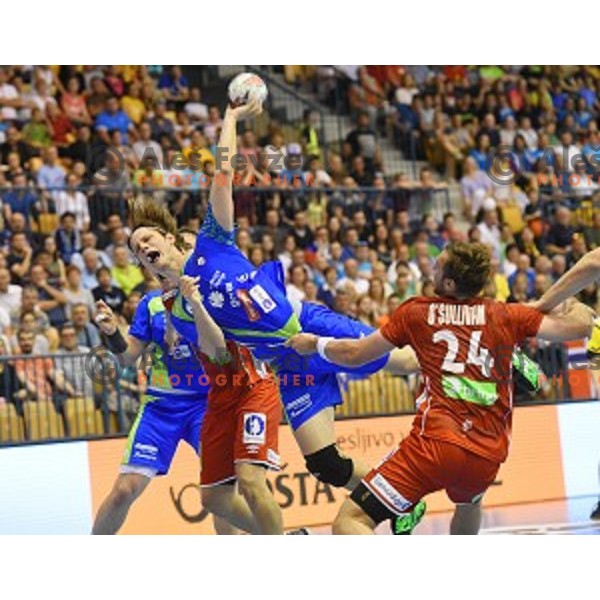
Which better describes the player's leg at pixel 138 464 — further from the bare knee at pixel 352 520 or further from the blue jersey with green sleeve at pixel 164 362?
the bare knee at pixel 352 520

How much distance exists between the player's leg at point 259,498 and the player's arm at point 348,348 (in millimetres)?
1179

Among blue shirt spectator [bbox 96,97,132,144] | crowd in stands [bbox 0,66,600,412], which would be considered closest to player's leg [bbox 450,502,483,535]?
crowd in stands [bbox 0,66,600,412]

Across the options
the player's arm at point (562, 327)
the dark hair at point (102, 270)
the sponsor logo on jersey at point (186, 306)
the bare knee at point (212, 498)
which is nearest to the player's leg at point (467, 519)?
the player's arm at point (562, 327)

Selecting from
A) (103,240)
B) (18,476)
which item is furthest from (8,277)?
(18,476)

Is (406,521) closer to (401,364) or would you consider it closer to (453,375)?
(453,375)

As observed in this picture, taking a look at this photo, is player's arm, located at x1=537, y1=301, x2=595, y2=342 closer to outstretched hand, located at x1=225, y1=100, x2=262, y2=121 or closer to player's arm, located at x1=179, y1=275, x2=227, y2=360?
player's arm, located at x1=179, y1=275, x2=227, y2=360

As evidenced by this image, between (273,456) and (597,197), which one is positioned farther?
(597,197)

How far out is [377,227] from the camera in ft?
64.4

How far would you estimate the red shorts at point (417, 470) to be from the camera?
8508mm

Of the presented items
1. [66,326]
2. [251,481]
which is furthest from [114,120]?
[251,481]

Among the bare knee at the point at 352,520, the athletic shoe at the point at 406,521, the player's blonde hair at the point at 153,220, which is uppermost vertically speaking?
the player's blonde hair at the point at 153,220

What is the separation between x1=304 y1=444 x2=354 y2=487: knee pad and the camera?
1043 centimetres

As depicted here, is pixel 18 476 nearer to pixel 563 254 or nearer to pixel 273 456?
pixel 273 456
